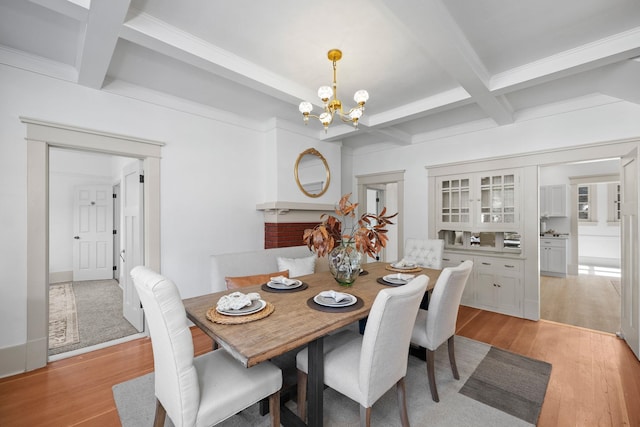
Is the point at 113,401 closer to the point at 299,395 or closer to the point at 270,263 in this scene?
the point at 299,395

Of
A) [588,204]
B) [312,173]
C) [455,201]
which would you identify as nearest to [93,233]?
[312,173]

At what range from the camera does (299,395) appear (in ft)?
5.78

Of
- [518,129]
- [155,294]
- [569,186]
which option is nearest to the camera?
[155,294]

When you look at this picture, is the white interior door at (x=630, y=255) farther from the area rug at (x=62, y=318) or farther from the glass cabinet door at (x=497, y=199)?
the area rug at (x=62, y=318)

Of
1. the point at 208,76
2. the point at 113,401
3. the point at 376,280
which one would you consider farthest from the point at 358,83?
the point at 113,401

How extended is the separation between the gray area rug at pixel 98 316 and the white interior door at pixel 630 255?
199 inches

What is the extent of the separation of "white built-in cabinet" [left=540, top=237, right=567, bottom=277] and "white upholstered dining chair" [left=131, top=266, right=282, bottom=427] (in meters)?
6.60

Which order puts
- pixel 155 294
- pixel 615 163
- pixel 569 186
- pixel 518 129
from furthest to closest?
pixel 569 186 → pixel 615 163 → pixel 518 129 → pixel 155 294

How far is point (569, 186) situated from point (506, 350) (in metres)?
5.26

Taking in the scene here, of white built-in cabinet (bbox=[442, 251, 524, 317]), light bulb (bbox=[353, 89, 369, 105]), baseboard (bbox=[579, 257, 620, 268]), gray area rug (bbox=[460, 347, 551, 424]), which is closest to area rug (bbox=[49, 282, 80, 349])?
light bulb (bbox=[353, 89, 369, 105])

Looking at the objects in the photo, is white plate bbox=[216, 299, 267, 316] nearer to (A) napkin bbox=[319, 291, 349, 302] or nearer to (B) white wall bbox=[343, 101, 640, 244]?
(A) napkin bbox=[319, 291, 349, 302]

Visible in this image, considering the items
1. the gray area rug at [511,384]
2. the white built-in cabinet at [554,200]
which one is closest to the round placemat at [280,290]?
the gray area rug at [511,384]

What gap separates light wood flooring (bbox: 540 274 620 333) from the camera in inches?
135

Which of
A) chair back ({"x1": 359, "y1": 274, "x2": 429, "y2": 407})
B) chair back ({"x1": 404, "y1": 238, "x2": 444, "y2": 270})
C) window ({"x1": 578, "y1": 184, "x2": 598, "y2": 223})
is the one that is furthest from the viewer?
window ({"x1": 578, "y1": 184, "x2": 598, "y2": 223})
